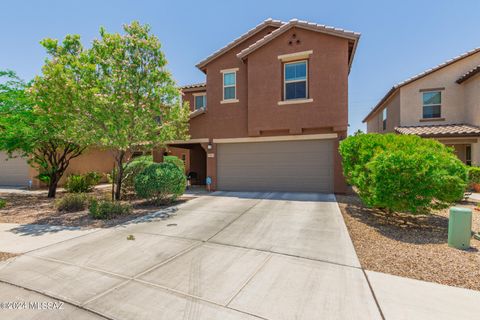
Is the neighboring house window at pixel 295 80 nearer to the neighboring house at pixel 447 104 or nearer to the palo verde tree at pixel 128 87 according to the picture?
the palo verde tree at pixel 128 87

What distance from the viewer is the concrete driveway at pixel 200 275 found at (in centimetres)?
299

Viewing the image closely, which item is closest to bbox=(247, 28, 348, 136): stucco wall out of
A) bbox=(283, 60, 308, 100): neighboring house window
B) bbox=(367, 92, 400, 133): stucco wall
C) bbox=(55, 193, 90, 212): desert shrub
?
bbox=(283, 60, 308, 100): neighboring house window

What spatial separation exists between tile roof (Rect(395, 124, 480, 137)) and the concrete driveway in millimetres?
11658

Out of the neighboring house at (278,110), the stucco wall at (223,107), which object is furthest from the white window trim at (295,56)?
the stucco wall at (223,107)

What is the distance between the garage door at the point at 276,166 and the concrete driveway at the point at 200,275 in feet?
18.4

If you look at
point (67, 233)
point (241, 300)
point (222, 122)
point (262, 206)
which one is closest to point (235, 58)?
point (222, 122)

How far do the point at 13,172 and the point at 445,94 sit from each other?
32.6 m

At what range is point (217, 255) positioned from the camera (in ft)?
15.1

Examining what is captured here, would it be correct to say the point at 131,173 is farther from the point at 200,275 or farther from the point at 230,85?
the point at 200,275

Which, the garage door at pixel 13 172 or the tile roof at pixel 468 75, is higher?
the tile roof at pixel 468 75

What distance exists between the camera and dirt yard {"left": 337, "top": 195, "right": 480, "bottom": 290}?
12.6ft

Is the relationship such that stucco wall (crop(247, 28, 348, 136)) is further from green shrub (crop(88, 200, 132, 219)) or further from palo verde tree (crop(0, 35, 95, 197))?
palo verde tree (crop(0, 35, 95, 197))

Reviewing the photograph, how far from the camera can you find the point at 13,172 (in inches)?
691

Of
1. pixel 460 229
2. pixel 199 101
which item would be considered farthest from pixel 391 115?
pixel 460 229
